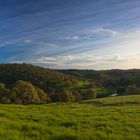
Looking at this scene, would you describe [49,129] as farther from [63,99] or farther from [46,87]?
[46,87]

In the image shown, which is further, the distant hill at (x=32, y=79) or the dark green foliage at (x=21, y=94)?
the distant hill at (x=32, y=79)

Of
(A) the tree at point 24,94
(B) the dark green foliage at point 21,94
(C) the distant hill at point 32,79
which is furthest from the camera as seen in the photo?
(C) the distant hill at point 32,79

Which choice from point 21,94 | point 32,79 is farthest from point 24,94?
point 32,79

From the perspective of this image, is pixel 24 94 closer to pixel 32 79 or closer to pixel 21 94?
pixel 21 94

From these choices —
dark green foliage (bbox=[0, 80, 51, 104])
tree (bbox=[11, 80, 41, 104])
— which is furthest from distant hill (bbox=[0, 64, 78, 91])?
tree (bbox=[11, 80, 41, 104])

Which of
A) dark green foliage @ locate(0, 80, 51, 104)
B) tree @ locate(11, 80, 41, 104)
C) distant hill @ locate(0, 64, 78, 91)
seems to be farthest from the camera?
distant hill @ locate(0, 64, 78, 91)

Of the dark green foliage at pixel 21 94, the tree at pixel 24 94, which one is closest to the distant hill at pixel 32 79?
the dark green foliage at pixel 21 94

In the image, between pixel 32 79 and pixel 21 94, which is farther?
pixel 32 79

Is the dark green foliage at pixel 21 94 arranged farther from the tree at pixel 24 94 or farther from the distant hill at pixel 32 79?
the distant hill at pixel 32 79

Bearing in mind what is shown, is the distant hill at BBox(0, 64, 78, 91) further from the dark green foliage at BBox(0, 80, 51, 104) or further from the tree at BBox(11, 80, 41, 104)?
the tree at BBox(11, 80, 41, 104)

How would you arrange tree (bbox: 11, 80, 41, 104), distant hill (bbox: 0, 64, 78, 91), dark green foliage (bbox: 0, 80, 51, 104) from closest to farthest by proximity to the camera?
A: 1. dark green foliage (bbox: 0, 80, 51, 104)
2. tree (bbox: 11, 80, 41, 104)
3. distant hill (bbox: 0, 64, 78, 91)

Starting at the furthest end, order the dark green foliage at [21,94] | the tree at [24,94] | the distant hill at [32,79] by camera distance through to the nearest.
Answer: the distant hill at [32,79] → the tree at [24,94] → the dark green foliage at [21,94]

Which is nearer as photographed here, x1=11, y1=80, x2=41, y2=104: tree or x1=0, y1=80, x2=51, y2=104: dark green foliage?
x1=0, y1=80, x2=51, y2=104: dark green foliage

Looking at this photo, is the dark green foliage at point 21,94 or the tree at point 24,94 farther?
the tree at point 24,94
